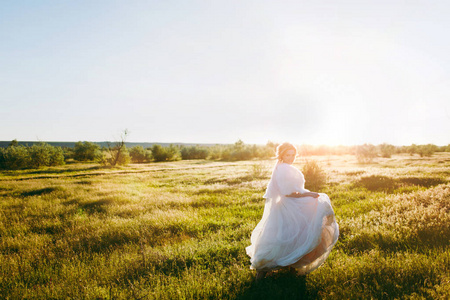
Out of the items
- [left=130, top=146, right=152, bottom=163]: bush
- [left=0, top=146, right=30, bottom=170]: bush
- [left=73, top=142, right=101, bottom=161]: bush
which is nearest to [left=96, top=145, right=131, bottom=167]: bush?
[left=0, top=146, right=30, bottom=170]: bush

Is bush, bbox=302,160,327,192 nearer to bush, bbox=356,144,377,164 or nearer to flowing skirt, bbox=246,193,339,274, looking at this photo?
flowing skirt, bbox=246,193,339,274

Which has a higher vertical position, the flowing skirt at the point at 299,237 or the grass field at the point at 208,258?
the flowing skirt at the point at 299,237

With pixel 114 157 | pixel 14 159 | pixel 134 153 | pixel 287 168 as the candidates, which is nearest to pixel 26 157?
pixel 14 159

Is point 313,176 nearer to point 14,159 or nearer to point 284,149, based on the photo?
point 284,149

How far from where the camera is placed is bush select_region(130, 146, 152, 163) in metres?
85.7

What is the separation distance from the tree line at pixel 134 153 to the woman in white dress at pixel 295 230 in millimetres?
19539

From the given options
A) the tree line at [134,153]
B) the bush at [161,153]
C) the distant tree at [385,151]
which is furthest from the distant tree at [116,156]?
the distant tree at [385,151]

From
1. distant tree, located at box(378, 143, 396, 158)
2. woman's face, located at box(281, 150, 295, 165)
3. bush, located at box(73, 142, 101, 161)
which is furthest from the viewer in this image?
bush, located at box(73, 142, 101, 161)

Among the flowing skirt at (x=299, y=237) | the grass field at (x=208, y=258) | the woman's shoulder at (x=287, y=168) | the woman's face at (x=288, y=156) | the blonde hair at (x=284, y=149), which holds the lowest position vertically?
the grass field at (x=208, y=258)

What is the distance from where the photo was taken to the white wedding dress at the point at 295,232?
3.83 metres

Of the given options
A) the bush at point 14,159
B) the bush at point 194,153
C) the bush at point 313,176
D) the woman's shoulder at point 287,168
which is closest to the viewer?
the woman's shoulder at point 287,168

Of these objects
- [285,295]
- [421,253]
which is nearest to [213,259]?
[285,295]

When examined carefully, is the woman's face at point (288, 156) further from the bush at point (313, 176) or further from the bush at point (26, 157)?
the bush at point (26, 157)

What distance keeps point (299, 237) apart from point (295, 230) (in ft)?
0.45
